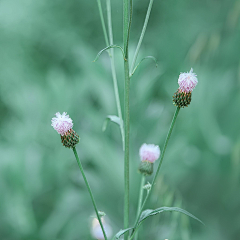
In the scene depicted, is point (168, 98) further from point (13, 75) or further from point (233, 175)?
point (13, 75)

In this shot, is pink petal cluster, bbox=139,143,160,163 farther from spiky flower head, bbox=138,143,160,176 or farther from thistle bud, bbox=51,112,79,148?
thistle bud, bbox=51,112,79,148

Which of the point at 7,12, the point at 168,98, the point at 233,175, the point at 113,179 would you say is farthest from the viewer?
the point at 7,12

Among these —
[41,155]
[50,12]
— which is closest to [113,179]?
[41,155]

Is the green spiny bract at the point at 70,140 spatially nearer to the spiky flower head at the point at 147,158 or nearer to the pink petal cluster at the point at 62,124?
the pink petal cluster at the point at 62,124

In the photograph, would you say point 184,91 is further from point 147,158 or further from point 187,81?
point 147,158

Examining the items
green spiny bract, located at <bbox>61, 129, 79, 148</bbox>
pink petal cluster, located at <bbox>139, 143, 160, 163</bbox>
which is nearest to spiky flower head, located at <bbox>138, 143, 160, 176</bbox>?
pink petal cluster, located at <bbox>139, 143, 160, 163</bbox>

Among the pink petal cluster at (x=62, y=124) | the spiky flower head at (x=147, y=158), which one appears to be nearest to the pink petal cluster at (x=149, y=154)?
the spiky flower head at (x=147, y=158)

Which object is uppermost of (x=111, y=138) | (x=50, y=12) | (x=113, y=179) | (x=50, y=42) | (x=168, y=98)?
(x=50, y=12)
